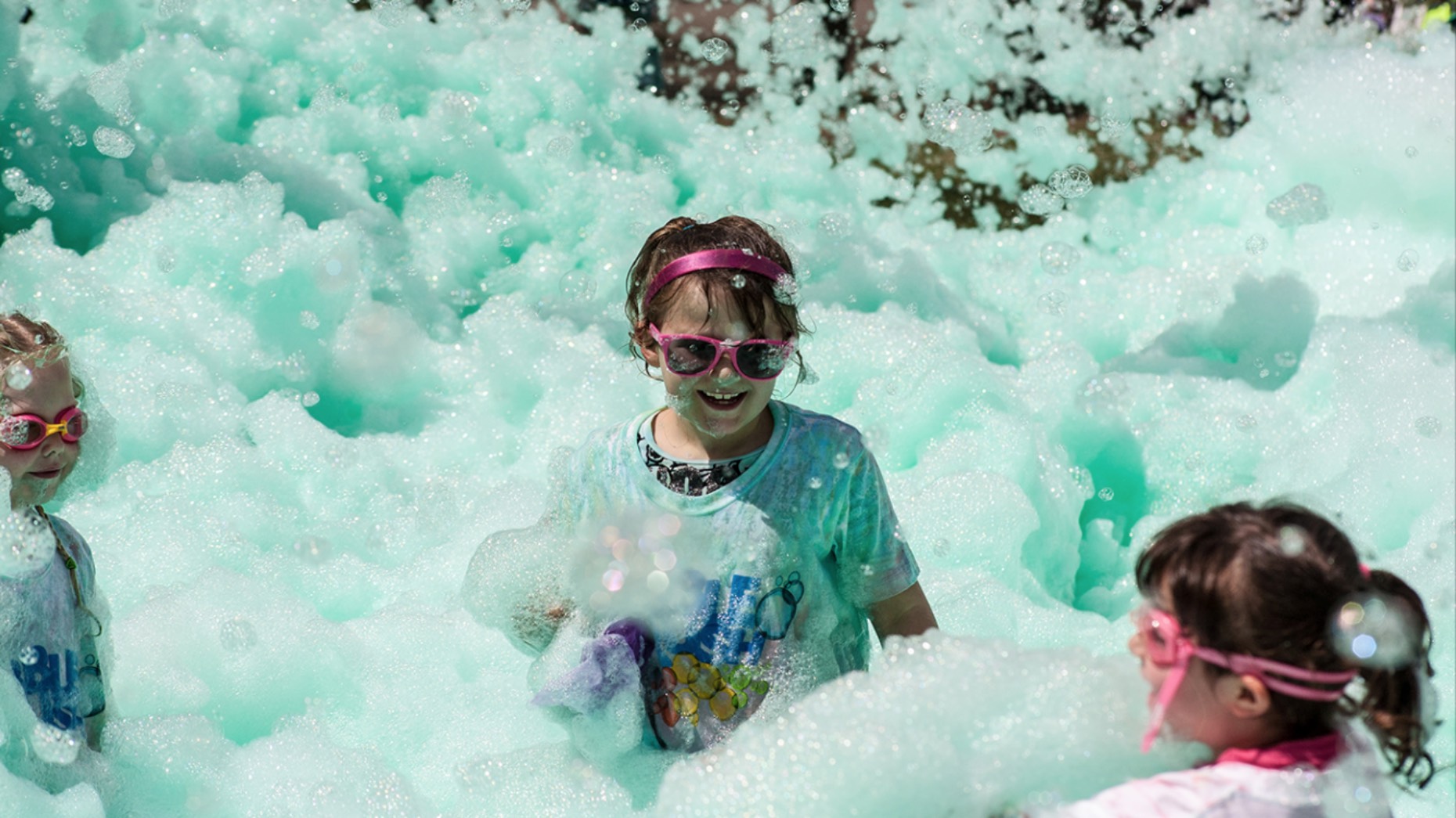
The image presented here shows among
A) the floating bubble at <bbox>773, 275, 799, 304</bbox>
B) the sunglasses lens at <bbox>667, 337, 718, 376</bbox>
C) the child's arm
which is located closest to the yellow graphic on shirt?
the child's arm

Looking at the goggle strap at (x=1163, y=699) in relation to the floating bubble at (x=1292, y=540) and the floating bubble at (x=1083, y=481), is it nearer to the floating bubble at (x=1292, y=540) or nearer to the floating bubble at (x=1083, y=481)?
the floating bubble at (x=1292, y=540)

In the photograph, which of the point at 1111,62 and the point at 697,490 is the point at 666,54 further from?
the point at 697,490

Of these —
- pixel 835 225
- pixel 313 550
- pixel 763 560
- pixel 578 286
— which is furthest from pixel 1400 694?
pixel 578 286

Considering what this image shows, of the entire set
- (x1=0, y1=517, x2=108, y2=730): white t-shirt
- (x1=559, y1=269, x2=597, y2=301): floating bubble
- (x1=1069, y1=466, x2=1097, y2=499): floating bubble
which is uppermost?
(x1=1069, y1=466, x2=1097, y2=499): floating bubble

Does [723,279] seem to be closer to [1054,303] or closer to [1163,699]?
[1163,699]

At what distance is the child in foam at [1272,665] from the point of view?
174cm

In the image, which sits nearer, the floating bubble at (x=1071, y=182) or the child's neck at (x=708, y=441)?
the child's neck at (x=708, y=441)

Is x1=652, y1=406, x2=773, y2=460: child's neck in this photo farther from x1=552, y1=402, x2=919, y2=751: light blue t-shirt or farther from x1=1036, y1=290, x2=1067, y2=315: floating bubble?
x1=1036, y1=290, x2=1067, y2=315: floating bubble

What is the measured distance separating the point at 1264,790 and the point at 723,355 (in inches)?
45.0

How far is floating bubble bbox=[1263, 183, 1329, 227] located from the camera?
4855mm

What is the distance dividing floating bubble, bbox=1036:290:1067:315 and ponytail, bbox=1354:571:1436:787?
3216mm

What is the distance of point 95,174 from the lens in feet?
15.6

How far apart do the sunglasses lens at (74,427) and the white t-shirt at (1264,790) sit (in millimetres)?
1861

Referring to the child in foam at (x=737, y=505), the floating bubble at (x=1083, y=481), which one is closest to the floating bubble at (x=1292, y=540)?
the child in foam at (x=737, y=505)
